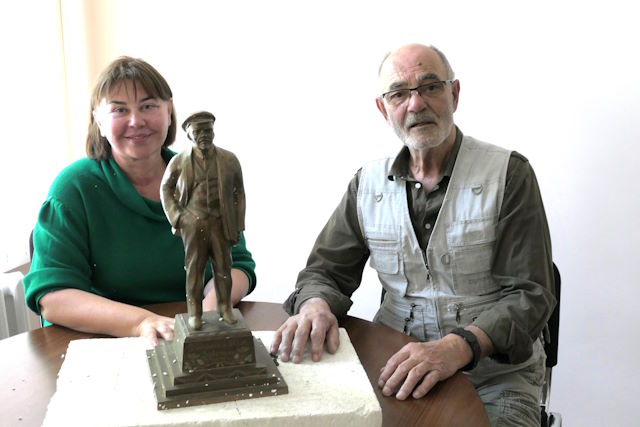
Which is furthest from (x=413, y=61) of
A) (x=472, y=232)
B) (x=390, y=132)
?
(x=390, y=132)

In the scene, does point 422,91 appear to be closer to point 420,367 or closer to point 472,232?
point 472,232

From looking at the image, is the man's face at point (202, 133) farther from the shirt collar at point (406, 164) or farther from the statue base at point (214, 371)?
the shirt collar at point (406, 164)

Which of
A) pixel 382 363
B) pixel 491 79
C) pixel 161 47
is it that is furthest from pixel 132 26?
pixel 382 363

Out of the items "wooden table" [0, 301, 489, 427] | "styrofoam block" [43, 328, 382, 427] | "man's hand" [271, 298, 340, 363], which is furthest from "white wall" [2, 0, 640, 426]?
"styrofoam block" [43, 328, 382, 427]

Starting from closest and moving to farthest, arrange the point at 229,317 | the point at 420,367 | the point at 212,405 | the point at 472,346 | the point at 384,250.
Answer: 1. the point at 212,405
2. the point at 229,317
3. the point at 420,367
4. the point at 472,346
5. the point at 384,250

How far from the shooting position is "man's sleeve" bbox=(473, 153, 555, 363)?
1.68 meters

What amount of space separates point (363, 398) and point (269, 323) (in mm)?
652

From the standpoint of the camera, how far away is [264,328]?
1.82m

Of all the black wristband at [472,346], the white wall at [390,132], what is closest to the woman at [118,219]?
the black wristband at [472,346]

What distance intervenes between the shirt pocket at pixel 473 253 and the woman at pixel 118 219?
0.66 metres

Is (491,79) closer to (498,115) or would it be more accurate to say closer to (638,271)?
(498,115)

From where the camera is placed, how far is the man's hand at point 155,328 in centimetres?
159

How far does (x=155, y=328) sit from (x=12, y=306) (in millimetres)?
1315

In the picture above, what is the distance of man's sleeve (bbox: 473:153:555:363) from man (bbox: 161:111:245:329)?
2.46ft
